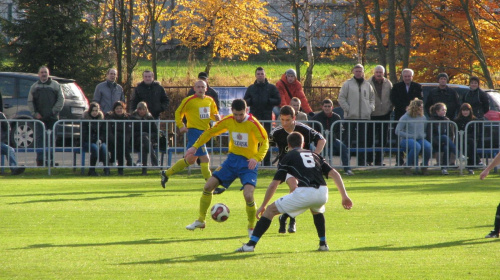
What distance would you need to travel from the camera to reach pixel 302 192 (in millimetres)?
8211

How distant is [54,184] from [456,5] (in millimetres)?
14963

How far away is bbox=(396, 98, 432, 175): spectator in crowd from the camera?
693 inches

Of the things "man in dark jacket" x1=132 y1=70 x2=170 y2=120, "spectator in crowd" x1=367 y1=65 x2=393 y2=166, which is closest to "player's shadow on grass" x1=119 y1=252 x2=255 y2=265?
"spectator in crowd" x1=367 y1=65 x2=393 y2=166

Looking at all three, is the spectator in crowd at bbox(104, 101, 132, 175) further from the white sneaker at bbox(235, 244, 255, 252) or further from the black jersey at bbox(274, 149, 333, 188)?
the black jersey at bbox(274, 149, 333, 188)

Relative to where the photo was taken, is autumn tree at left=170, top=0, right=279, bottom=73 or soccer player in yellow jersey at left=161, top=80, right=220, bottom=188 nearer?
soccer player in yellow jersey at left=161, top=80, right=220, bottom=188

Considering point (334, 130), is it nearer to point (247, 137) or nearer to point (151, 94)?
point (151, 94)

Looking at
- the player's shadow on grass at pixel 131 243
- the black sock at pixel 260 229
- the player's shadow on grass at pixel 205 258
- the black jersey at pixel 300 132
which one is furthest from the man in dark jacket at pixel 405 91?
the player's shadow on grass at pixel 205 258

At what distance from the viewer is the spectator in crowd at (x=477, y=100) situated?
61.6 ft

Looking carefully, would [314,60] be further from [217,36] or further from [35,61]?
[35,61]

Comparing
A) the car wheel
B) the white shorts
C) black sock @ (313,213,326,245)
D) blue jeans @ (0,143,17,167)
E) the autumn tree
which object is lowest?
black sock @ (313,213,326,245)

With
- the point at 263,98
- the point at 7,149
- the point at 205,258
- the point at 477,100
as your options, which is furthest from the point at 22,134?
the point at 205,258

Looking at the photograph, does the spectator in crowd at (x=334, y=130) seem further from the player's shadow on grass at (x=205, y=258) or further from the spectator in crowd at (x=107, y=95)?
the player's shadow on grass at (x=205, y=258)

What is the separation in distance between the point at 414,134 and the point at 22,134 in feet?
28.2

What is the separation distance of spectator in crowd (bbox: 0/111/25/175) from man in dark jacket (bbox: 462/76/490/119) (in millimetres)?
10271
